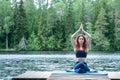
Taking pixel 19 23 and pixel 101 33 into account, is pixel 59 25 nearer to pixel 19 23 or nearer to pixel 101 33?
pixel 19 23

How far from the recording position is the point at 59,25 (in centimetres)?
7550

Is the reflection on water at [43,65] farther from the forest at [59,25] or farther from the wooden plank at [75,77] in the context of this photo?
the forest at [59,25]

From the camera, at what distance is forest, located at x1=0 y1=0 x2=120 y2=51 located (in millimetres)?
71875

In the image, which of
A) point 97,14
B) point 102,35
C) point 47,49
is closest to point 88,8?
Answer: point 97,14

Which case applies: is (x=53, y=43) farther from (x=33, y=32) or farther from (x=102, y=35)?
(x=102, y=35)

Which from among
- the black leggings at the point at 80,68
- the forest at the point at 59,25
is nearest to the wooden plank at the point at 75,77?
the black leggings at the point at 80,68

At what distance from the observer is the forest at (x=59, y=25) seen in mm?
71875

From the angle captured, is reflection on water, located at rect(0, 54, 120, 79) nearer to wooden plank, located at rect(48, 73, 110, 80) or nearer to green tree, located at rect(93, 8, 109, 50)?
wooden plank, located at rect(48, 73, 110, 80)

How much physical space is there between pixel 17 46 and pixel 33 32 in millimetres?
5403

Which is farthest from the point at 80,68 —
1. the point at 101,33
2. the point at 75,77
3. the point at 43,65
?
the point at 101,33

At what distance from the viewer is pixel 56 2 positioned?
82.2m

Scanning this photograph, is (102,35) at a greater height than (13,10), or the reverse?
(13,10)

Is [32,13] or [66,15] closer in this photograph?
[66,15]

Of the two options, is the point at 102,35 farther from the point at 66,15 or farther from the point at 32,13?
the point at 32,13
